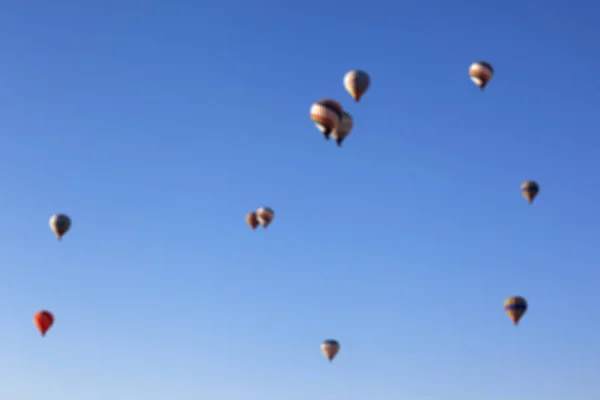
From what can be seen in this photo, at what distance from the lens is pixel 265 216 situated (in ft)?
306

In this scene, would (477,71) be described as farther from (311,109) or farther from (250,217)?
(250,217)

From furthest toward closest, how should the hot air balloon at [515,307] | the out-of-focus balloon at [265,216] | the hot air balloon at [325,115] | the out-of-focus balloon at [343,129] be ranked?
1. the out-of-focus balloon at [265,216]
2. the hot air balloon at [515,307]
3. the out-of-focus balloon at [343,129]
4. the hot air balloon at [325,115]

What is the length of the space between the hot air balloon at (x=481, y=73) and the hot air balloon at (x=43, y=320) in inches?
1749

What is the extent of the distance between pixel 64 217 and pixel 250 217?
18.4 m

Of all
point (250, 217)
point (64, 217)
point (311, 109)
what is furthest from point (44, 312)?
point (311, 109)

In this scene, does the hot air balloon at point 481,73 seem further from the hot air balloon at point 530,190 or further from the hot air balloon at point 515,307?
the hot air balloon at point 515,307

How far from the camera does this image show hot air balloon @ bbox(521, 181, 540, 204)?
8838cm

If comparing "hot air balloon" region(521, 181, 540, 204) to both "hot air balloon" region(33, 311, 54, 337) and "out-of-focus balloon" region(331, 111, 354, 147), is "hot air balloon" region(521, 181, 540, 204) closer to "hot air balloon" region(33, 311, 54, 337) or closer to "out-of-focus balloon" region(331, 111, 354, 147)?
"out-of-focus balloon" region(331, 111, 354, 147)

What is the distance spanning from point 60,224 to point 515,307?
136ft

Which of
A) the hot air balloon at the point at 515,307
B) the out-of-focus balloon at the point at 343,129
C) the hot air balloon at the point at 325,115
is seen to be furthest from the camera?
the hot air balloon at the point at 515,307

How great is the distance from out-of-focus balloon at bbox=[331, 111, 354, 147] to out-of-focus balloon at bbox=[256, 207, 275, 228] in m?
21.6

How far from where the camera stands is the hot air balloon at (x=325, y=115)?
236 ft

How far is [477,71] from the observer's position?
84.0m

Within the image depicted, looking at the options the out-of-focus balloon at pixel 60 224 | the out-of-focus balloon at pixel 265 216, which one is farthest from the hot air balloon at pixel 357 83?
the out-of-focus balloon at pixel 60 224
